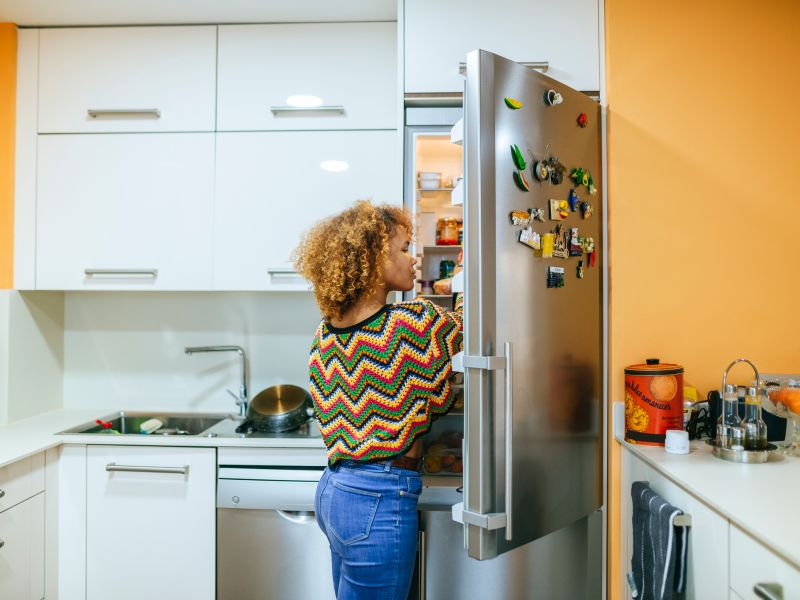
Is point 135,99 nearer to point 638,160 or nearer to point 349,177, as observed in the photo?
point 349,177

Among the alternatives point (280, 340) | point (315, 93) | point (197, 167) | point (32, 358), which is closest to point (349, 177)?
point (315, 93)

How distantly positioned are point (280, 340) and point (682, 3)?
1.93 m

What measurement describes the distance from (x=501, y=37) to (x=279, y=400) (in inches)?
62.2

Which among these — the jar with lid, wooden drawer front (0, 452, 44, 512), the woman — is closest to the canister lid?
the woman

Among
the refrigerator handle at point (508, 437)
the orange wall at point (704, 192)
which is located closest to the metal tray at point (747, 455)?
the orange wall at point (704, 192)

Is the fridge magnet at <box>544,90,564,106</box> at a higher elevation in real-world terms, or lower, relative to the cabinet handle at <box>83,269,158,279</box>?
higher

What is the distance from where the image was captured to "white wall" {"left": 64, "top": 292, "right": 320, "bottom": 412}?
8.06 ft

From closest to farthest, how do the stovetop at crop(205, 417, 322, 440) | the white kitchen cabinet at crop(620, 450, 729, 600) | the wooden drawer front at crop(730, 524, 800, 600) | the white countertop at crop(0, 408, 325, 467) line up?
the wooden drawer front at crop(730, 524, 800, 600) < the white kitchen cabinet at crop(620, 450, 729, 600) < the white countertop at crop(0, 408, 325, 467) < the stovetop at crop(205, 417, 322, 440)

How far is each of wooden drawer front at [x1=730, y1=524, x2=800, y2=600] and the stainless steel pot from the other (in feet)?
4.84

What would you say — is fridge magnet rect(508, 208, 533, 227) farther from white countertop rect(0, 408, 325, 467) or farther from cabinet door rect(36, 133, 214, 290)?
cabinet door rect(36, 133, 214, 290)

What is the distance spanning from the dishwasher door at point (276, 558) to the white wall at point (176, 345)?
649 millimetres

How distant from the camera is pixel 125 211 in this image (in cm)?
220

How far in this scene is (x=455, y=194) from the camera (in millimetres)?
1334

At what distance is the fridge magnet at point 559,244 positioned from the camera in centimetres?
147
